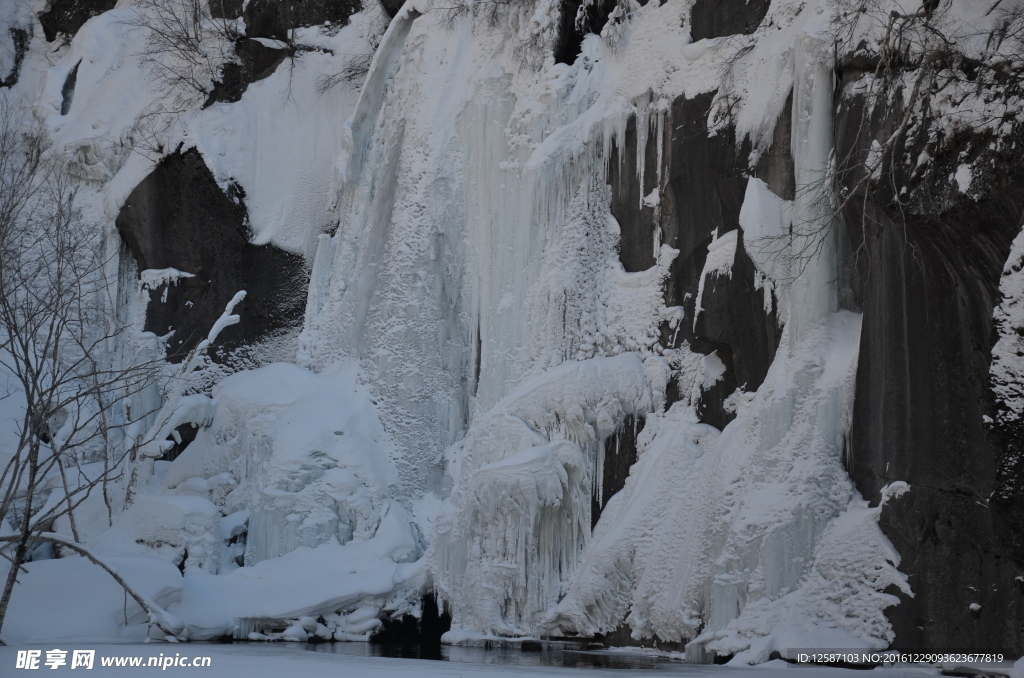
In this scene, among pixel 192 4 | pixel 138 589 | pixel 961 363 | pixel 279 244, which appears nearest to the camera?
pixel 961 363

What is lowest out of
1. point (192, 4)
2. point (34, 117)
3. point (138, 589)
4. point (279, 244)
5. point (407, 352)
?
point (138, 589)

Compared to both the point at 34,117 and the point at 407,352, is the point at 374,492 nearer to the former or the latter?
the point at 407,352

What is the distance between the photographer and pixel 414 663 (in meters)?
8.00

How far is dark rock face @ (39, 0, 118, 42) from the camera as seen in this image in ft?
59.7

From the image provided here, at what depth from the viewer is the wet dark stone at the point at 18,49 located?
60.1 feet

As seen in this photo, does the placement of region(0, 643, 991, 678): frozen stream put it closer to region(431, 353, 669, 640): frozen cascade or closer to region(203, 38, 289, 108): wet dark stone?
region(431, 353, 669, 640): frozen cascade

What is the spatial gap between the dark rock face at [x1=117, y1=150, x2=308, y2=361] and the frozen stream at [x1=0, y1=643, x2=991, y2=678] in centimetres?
598

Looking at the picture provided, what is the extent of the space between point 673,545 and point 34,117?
13402 mm

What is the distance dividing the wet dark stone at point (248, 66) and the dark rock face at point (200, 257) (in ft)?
5.06

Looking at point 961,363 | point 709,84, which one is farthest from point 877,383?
point 709,84

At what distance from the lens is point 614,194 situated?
38.2 feet

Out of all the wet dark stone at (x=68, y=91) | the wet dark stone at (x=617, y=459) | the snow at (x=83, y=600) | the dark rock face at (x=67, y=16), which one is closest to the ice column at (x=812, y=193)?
the wet dark stone at (x=617, y=459)

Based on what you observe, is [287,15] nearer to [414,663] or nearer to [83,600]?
[83,600]

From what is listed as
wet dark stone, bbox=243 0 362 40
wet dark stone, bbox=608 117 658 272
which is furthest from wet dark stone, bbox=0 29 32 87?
wet dark stone, bbox=608 117 658 272
